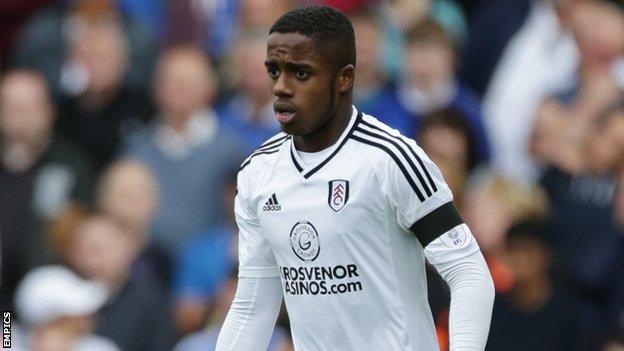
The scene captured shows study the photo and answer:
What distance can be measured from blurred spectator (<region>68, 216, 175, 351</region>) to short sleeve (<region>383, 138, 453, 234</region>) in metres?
4.80

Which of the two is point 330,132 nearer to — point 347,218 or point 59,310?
point 347,218

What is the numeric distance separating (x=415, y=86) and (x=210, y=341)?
2396 millimetres

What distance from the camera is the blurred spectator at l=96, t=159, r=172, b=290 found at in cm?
1054

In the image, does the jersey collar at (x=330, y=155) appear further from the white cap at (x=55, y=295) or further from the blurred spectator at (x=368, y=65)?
the blurred spectator at (x=368, y=65)

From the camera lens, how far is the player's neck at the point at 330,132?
5.37 m

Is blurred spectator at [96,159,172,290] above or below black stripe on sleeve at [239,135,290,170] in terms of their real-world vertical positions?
above

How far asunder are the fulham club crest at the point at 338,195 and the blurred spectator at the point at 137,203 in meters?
5.28

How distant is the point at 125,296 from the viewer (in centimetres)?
992

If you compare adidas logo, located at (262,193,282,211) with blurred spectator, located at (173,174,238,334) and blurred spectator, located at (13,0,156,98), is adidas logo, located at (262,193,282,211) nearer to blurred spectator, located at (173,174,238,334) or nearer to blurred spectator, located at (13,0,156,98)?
blurred spectator, located at (173,174,238,334)

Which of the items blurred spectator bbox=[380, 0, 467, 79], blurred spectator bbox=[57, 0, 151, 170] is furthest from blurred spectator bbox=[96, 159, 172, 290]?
blurred spectator bbox=[380, 0, 467, 79]

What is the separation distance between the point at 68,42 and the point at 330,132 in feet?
22.0

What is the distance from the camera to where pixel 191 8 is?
11781 mm

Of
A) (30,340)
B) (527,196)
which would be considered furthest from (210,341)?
(527,196)

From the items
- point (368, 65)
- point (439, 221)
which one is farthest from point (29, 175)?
point (439, 221)
